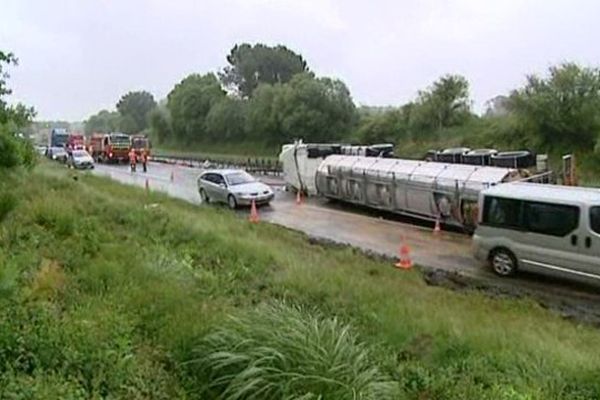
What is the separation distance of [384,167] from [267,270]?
42.0 feet

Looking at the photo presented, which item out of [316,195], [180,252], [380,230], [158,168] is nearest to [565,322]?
[180,252]

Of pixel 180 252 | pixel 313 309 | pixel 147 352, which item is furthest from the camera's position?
pixel 180 252

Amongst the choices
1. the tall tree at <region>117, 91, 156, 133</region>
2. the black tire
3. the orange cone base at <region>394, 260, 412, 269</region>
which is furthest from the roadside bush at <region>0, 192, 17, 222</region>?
the tall tree at <region>117, 91, 156, 133</region>

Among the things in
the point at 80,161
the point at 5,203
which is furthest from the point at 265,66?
the point at 5,203

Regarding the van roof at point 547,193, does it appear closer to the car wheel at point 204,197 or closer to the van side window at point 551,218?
the van side window at point 551,218

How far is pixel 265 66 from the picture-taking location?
257 feet

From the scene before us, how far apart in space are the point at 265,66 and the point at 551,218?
68.9 metres

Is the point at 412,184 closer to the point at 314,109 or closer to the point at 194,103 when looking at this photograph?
the point at 314,109

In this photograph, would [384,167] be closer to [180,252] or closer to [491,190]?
[491,190]

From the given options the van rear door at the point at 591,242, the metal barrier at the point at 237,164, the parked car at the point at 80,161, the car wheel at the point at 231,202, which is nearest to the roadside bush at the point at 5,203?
the van rear door at the point at 591,242

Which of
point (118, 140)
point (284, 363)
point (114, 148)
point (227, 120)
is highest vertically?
point (227, 120)

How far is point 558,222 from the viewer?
12344 mm

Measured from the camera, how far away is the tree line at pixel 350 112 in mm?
32562

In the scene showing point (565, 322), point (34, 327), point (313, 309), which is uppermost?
point (34, 327)
